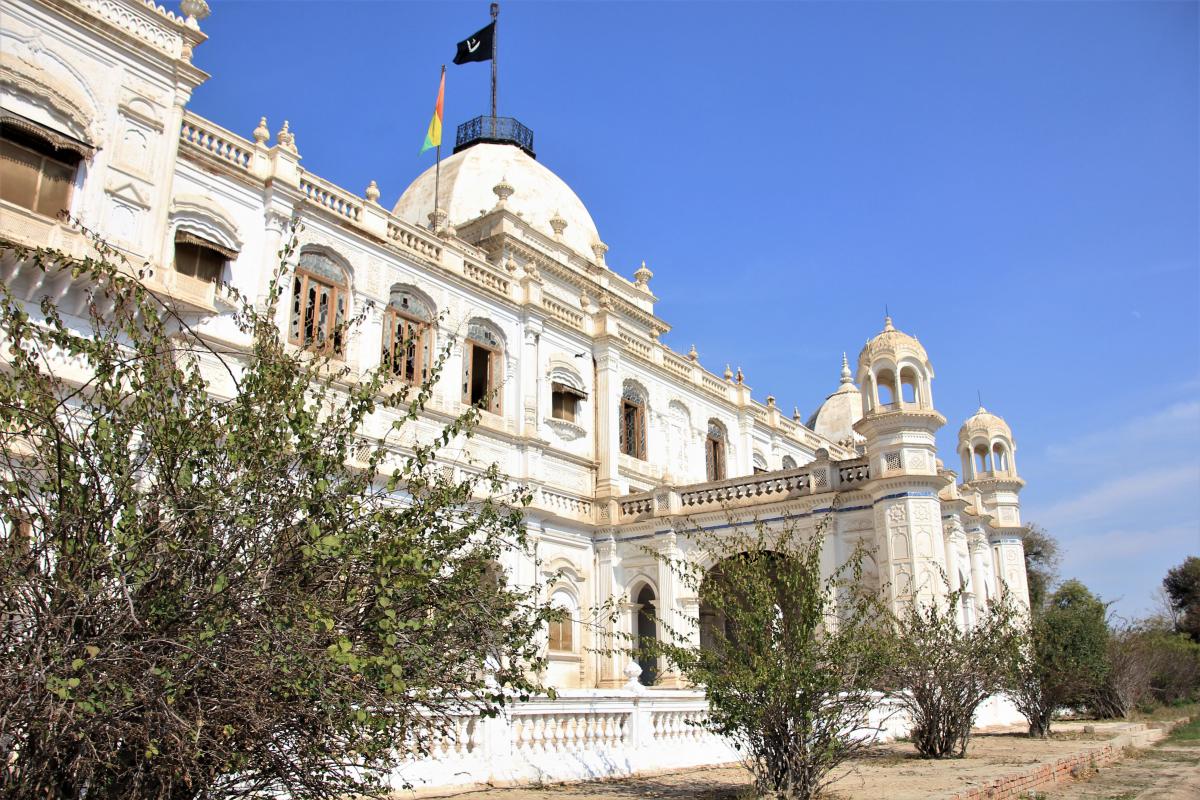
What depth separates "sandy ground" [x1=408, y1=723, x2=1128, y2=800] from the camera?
9477mm

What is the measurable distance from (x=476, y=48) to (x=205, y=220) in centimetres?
1442

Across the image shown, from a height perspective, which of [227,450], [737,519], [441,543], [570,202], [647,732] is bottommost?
[647,732]

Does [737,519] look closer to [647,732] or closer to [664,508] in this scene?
[664,508]

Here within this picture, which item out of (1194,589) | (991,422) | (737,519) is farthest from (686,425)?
(1194,589)

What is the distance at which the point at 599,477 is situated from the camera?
2484cm

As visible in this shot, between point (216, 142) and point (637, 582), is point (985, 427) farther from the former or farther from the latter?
point (216, 142)

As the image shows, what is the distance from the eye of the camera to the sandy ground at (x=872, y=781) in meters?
9.48

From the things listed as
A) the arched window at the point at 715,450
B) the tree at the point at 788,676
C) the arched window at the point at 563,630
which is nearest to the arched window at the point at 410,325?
the arched window at the point at 563,630

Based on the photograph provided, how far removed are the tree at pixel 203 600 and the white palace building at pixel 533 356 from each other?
2961 millimetres

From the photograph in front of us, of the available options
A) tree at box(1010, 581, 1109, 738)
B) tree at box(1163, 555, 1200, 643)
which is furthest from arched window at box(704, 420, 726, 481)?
tree at box(1163, 555, 1200, 643)

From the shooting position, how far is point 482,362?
23.0m

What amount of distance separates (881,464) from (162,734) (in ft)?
55.0

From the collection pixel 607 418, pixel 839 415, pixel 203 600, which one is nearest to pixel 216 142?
pixel 607 418

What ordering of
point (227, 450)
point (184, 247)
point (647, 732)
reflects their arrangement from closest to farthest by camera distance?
point (227, 450)
point (647, 732)
point (184, 247)
